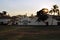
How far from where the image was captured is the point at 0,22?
9412 centimetres

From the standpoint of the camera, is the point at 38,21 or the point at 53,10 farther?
the point at 53,10

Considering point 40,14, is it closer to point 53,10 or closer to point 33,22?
point 33,22

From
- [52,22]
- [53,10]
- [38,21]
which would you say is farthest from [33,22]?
[53,10]

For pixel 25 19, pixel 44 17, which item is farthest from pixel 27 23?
pixel 44 17

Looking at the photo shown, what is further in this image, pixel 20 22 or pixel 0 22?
pixel 0 22

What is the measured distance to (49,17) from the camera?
8256 centimetres

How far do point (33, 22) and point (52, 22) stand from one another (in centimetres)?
748

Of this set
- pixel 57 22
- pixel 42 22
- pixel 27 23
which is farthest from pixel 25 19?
pixel 57 22

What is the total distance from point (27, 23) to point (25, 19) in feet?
6.33

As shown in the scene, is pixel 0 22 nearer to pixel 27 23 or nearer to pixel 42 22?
pixel 27 23

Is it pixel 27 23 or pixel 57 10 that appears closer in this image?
pixel 27 23

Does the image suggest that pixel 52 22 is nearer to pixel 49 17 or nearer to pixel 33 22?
pixel 49 17

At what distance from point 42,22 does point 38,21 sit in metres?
1.81

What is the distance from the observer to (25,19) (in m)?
83.7
